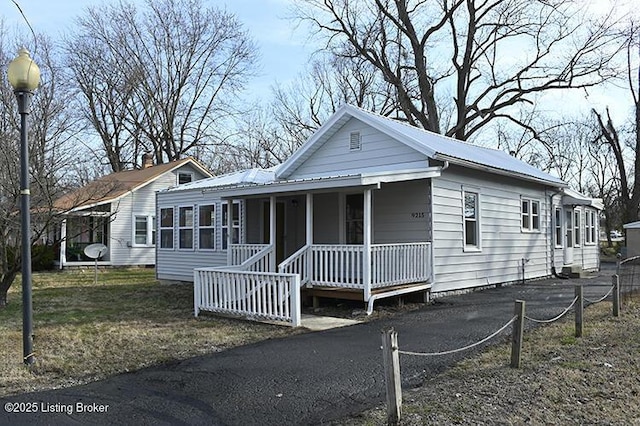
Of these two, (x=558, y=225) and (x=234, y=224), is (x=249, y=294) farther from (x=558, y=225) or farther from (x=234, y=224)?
(x=558, y=225)

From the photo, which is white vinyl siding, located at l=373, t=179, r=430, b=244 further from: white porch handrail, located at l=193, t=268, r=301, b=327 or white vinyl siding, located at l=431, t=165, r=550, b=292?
white porch handrail, located at l=193, t=268, r=301, b=327

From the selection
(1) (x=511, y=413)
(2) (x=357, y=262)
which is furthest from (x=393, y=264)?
(1) (x=511, y=413)

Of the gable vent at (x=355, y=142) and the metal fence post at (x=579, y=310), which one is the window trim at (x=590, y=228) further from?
the metal fence post at (x=579, y=310)

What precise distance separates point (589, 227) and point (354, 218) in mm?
12621

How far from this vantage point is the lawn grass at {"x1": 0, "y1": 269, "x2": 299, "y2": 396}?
6.91 m

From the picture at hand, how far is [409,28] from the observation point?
31.0 meters

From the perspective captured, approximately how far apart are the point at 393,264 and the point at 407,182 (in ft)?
7.92

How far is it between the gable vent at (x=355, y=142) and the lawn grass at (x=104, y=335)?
19.1 ft

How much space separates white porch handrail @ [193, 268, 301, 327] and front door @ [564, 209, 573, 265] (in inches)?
516

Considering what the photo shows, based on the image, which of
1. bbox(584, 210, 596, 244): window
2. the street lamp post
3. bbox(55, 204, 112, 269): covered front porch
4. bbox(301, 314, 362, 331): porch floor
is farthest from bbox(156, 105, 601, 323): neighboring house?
bbox(55, 204, 112, 269): covered front porch

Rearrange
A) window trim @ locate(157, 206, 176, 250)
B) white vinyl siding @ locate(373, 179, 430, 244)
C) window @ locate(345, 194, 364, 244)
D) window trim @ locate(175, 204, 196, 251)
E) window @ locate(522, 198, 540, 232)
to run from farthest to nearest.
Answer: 1. window trim @ locate(157, 206, 176, 250)
2. window trim @ locate(175, 204, 196, 251)
3. window @ locate(522, 198, 540, 232)
4. window @ locate(345, 194, 364, 244)
5. white vinyl siding @ locate(373, 179, 430, 244)

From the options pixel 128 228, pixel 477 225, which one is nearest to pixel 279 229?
pixel 477 225

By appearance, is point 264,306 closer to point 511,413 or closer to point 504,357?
point 504,357

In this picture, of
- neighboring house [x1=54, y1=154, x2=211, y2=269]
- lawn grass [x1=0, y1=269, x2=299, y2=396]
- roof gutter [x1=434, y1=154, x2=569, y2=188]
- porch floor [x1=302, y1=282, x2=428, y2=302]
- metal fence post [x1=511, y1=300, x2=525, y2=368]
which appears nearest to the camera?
metal fence post [x1=511, y1=300, x2=525, y2=368]
